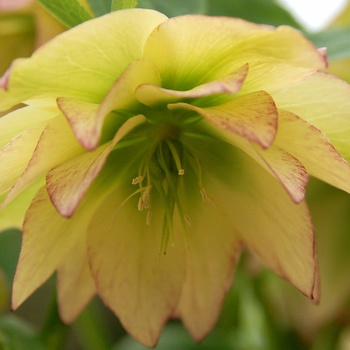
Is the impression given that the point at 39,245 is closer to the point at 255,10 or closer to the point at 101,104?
the point at 101,104

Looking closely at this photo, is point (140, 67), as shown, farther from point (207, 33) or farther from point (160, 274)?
point (160, 274)

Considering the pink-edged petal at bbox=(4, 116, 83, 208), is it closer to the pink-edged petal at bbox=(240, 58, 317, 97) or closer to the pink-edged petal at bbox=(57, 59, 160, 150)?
the pink-edged petal at bbox=(57, 59, 160, 150)

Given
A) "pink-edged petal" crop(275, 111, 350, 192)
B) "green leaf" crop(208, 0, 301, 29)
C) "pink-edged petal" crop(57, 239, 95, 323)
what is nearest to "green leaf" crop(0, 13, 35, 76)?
"green leaf" crop(208, 0, 301, 29)

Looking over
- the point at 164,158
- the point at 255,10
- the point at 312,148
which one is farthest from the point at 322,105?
the point at 255,10

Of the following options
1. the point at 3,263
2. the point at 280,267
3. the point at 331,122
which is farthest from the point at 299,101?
the point at 3,263

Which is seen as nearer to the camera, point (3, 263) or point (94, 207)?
point (94, 207)
